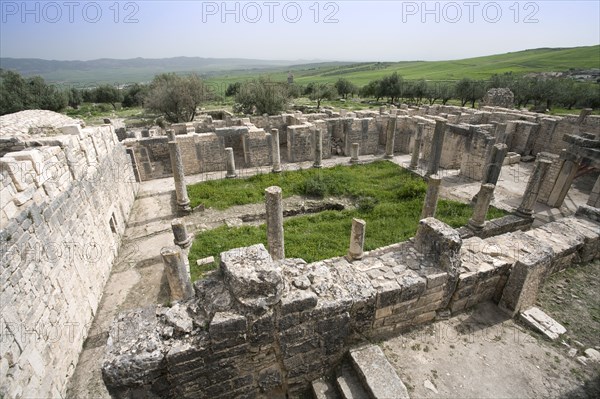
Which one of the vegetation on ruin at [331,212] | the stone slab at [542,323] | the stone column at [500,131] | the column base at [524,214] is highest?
the stone column at [500,131]

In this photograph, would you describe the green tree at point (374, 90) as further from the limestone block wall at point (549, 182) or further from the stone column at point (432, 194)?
the stone column at point (432, 194)

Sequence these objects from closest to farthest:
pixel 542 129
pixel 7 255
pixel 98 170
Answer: pixel 7 255
pixel 98 170
pixel 542 129

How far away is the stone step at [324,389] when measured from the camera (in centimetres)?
382

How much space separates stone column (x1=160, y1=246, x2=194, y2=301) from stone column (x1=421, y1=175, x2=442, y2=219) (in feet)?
23.9

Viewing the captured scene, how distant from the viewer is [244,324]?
3271 mm

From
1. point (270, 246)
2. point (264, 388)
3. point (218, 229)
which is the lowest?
point (218, 229)

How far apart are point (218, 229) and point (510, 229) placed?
10.1 meters

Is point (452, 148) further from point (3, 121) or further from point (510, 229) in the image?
point (3, 121)

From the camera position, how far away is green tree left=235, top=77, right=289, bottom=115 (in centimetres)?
2592

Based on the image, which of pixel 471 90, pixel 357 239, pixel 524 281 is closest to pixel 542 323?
pixel 524 281

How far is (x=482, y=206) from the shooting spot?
901 cm

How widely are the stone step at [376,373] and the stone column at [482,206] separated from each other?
7.01m

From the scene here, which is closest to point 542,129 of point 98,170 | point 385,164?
point 385,164

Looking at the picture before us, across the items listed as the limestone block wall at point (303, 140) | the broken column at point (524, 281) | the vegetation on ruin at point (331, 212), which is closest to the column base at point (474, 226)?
the vegetation on ruin at point (331, 212)
